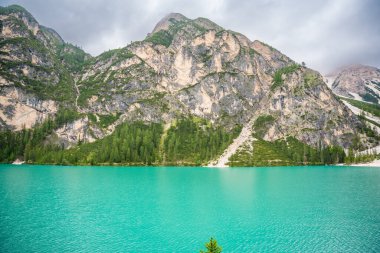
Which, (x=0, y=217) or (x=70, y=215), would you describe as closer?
(x=0, y=217)

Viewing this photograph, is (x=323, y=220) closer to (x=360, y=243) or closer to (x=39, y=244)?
(x=360, y=243)

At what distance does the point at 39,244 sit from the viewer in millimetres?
Result: 38500

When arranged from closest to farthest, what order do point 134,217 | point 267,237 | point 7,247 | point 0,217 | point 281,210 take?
point 7,247
point 267,237
point 0,217
point 134,217
point 281,210

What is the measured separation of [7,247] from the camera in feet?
120

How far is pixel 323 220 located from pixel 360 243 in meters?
12.1

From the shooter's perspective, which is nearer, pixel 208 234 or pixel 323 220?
pixel 208 234

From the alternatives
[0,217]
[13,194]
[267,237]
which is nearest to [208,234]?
[267,237]

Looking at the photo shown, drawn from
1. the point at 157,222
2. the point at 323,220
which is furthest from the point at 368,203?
the point at 157,222

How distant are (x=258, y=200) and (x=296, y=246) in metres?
32.4

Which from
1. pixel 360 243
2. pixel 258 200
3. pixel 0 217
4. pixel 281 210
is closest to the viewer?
pixel 360 243

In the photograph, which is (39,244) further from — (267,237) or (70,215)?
(267,237)

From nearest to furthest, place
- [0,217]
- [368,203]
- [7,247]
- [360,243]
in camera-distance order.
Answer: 1. [7,247]
2. [360,243]
3. [0,217]
4. [368,203]

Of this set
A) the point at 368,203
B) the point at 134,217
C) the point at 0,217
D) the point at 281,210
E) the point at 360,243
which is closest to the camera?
the point at 360,243

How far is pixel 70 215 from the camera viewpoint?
5453cm
